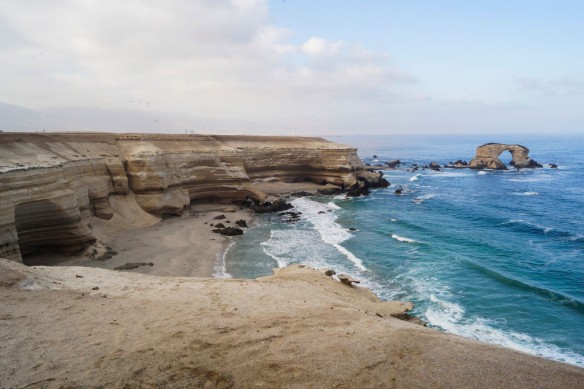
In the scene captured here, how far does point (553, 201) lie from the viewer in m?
41.3

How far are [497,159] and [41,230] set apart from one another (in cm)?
7862

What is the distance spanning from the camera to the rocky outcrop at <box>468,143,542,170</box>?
73875 mm

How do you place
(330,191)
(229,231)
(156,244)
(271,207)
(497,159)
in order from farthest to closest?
1. (497,159)
2. (330,191)
3. (271,207)
4. (229,231)
5. (156,244)

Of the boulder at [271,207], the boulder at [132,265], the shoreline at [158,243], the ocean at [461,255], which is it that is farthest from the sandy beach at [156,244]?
the boulder at [271,207]

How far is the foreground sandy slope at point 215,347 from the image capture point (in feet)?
20.9

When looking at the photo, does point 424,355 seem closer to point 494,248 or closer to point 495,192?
point 494,248

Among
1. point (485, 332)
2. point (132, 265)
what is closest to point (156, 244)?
point (132, 265)

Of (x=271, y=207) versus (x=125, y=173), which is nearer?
(x=125, y=173)

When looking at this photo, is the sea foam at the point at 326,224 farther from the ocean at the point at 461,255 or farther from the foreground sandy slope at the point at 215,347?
the foreground sandy slope at the point at 215,347

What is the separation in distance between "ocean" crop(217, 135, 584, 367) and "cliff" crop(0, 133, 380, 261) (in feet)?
23.3

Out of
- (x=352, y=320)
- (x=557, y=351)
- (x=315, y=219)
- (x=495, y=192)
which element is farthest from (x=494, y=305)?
(x=495, y=192)

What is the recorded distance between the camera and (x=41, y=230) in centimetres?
1959

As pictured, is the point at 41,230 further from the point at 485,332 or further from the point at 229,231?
the point at 485,332

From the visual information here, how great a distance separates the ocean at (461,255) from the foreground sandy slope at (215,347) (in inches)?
310
